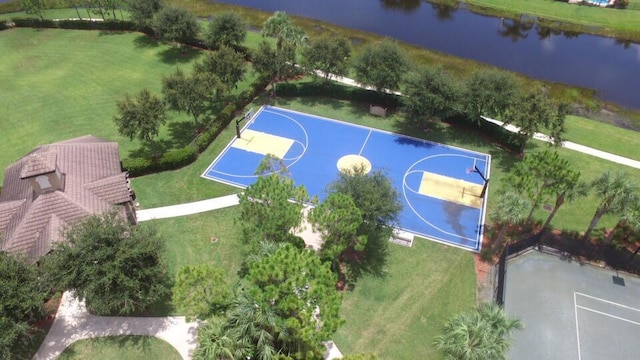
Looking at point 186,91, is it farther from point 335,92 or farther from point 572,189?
point 572,189

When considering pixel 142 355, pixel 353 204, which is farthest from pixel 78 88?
pixel 353 204

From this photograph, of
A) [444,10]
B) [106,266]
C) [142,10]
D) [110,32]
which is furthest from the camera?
[444,10]

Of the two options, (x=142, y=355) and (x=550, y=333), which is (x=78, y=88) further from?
(x=550, y=333)

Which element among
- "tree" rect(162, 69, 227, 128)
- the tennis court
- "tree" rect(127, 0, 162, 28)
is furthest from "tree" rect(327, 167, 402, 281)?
"tree" rect(127, 0, 162, 28)

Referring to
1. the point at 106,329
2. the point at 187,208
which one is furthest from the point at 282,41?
the point at 106,329

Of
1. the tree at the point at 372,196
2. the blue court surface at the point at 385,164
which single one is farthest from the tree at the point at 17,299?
the tree at the point at 372,196

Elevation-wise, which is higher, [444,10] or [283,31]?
[283,31]
